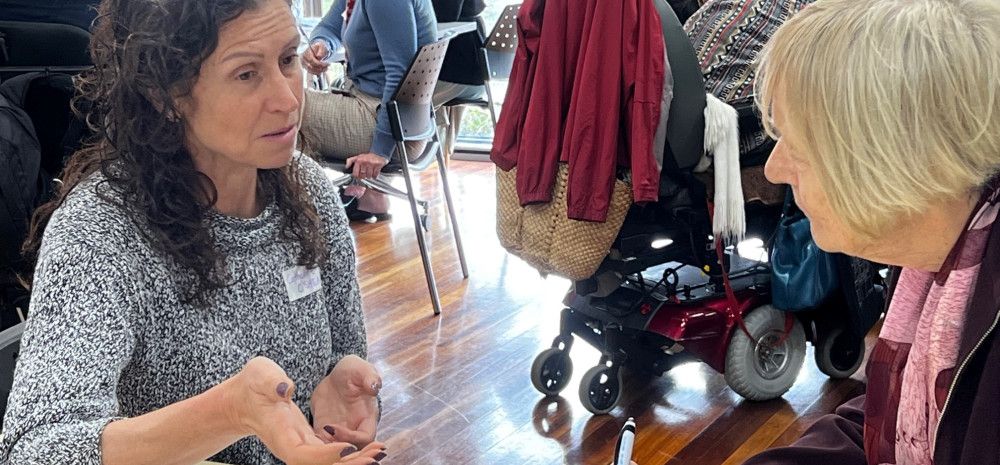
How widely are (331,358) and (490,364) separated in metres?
1.56

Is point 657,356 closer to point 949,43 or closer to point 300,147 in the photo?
point 300,147

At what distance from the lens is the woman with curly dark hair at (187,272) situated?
1.05 meters

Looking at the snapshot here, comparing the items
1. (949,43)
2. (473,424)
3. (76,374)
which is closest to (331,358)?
(76,374)

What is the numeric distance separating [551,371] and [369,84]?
4.27 ft

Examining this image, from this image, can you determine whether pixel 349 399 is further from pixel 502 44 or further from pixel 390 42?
A: pixel 502 44

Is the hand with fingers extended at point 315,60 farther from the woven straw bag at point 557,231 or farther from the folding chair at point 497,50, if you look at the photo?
the woven straw bag at point 557,231

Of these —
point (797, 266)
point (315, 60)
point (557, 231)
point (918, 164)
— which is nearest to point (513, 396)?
point (557, 231)

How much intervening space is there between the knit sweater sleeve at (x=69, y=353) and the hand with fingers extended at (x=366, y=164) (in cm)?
213

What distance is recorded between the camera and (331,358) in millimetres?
1480

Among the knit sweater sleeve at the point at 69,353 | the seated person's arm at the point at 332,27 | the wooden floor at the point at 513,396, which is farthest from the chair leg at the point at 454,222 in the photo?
the knit sweater sleeve at the point at 69,353

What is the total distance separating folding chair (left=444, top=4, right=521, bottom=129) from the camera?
3830 mm

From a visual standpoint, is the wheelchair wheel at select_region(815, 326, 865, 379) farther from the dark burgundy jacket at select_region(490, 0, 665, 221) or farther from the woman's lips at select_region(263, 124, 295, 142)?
the woman's lips at select_region(263, 124, 295, 142)

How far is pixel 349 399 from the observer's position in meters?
1.39

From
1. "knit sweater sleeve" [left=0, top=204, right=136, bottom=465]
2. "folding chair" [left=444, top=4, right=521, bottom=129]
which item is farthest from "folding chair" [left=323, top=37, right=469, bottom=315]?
"knit sweater sleeve" [left=0, top=204, right=136, bottom=465]
